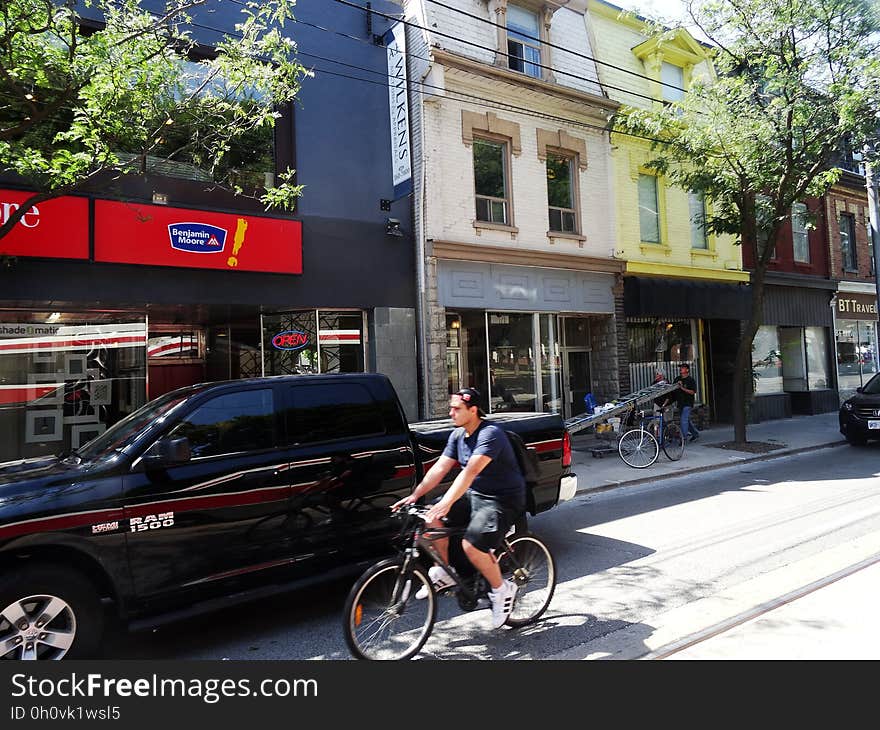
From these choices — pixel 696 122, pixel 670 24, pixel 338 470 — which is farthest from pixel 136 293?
pixel 670 24

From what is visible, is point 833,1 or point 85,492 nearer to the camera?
point 85,492

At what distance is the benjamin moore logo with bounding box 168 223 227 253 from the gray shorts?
768 centimetres

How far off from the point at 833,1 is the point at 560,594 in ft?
42.8

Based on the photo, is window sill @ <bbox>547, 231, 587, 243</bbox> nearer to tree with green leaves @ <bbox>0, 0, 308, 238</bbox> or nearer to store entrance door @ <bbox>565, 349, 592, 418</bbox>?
store entrance door @ <bbox>565, 349, 592, 418</bbox>

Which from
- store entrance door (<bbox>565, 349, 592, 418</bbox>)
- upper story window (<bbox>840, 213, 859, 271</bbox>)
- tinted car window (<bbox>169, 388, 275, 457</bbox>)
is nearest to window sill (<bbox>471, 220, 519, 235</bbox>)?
store entrance door (<bbox>565, 349, 592, 418</bbox>)

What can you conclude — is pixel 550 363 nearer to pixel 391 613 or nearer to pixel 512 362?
pixel 512 362

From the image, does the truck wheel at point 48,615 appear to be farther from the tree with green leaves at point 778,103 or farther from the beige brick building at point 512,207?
the tree with green leaves at point 778,103

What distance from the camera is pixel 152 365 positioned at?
40.9ft

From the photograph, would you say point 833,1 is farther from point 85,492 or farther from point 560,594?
point 85,492

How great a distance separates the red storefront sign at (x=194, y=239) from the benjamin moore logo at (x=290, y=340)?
4.26ft

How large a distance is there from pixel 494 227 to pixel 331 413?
929 centimetres

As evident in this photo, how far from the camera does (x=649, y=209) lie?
1700 centimetres

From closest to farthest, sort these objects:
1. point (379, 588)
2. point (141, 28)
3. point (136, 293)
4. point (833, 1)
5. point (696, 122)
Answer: point (379, 588), point (141, 28), point (136, 293), point (833, 1), point (696, 122)

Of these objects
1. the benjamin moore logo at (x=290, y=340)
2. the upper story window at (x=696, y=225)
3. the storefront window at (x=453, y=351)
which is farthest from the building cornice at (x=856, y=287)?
the benjamin moore logo at (x=290, y=340)
